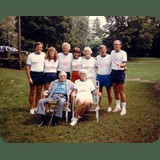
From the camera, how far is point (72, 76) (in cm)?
809

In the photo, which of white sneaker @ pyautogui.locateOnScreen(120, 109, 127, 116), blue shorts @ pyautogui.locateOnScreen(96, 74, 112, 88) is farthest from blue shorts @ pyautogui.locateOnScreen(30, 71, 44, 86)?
white sneaker @ pyautogui.locateOnScreen(120, 109, 127, 116)

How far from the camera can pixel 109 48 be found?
7660 mm

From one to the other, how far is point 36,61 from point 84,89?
103 centimetres

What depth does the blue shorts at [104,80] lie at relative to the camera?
7.98 m

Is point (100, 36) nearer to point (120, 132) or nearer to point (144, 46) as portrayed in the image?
point (144, 46)

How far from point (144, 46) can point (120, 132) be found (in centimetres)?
159

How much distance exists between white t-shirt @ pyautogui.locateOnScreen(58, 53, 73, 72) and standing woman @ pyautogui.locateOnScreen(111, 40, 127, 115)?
825mm

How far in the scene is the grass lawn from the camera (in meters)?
7.32

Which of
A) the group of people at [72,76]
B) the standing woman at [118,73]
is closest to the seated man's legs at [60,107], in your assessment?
the group of people at [72,76]

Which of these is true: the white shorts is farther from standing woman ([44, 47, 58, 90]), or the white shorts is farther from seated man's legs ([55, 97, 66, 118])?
standing woman ([44, 47, 58, 90])

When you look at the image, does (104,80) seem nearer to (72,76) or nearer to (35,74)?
(72,76)

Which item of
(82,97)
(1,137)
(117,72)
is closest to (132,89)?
(117,72)

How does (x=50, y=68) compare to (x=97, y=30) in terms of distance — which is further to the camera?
(x=50, y=68)

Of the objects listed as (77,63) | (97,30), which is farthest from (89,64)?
(97,30)
